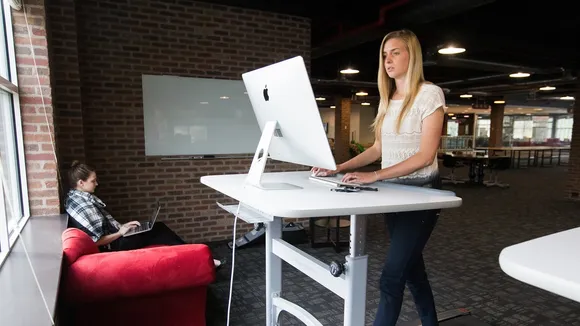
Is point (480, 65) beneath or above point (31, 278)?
above

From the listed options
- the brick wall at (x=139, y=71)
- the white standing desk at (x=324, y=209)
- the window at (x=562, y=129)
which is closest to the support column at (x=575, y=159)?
the brick wall at (x=139, y=71)

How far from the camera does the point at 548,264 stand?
0.71 m

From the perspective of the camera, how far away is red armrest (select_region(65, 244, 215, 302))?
1867 mm

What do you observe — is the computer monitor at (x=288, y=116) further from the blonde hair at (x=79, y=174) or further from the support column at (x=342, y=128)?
the support column at (x=342, y=128)

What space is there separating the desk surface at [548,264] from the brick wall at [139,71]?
383 centimetres

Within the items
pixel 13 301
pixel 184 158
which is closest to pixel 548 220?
pixel 184 158

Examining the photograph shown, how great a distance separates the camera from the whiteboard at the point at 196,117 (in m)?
4.30

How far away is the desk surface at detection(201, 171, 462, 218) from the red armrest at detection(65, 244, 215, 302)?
2.22ft

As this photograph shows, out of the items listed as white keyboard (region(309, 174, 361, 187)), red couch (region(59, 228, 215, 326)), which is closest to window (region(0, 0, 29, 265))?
red couch (region(59, 228, 215, 326))

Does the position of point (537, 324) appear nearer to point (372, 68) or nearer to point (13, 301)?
point (13, 301)

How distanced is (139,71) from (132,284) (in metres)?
2.94

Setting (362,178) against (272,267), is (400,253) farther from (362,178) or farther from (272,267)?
(272,267)

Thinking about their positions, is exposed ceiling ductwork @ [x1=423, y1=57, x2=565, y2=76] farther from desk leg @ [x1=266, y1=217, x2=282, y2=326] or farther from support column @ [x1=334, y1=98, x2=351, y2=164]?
support column @ [x1=334, y1=98, x2=351, y2=164]

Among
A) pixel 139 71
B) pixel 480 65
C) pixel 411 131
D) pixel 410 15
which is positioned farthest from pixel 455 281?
pixel 480 65
